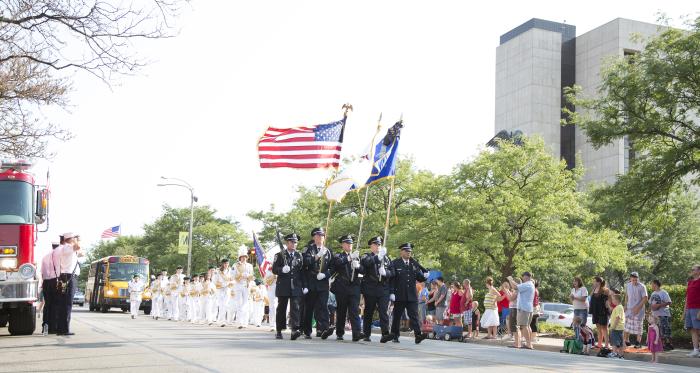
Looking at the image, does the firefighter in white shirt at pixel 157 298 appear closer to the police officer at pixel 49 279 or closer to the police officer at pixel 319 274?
the police officer at pixel 49 279

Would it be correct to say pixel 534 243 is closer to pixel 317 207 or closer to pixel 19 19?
pixel 317 207

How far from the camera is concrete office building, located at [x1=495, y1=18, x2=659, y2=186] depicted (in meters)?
87.6

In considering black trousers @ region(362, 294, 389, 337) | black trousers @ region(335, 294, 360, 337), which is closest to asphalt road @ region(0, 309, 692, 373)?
black trousers @ region(335, 294, 360, 337)

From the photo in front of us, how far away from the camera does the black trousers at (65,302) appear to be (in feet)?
52.0

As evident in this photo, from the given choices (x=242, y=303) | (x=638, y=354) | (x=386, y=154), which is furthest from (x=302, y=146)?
(x=638, y=354)

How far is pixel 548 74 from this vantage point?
90.1 metres

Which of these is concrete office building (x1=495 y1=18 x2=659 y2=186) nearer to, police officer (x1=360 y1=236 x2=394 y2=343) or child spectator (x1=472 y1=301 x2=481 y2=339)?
child spectator (x1=472 y1=301 x2=481 y2=339)

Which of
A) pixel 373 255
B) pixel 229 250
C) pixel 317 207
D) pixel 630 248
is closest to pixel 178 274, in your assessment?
pixel 373 255

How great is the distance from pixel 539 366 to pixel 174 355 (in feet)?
16.1

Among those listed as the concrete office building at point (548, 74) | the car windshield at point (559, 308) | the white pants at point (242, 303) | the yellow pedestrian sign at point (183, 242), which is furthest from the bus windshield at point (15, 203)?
the concrete office building at point (548, 74)

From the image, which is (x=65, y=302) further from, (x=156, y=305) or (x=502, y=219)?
(x=502, y=219)

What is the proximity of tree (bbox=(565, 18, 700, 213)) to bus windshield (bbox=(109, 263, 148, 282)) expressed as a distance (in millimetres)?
27294

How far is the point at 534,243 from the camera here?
40281 mm

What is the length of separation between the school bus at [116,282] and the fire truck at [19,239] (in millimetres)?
27146
